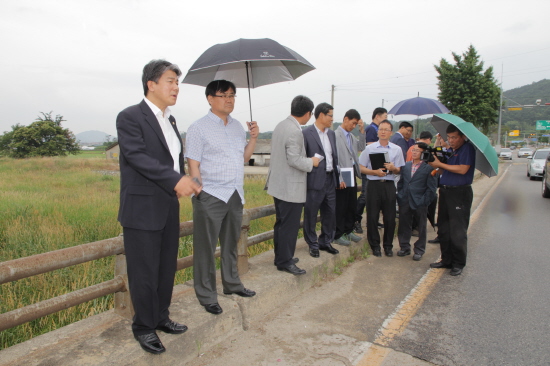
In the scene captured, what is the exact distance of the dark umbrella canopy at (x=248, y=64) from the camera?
3.36m

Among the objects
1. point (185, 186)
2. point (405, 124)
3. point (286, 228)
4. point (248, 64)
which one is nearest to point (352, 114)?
Answer: point (405, 124)

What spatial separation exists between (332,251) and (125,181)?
3213 millimetres

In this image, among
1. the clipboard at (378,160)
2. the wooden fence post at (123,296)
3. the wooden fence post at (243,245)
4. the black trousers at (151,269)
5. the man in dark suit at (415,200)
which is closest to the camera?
the black trousers at (151,269)

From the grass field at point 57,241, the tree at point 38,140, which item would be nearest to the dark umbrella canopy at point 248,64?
the grass field at point 57,241

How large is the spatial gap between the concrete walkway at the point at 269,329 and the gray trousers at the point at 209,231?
195 millimetres

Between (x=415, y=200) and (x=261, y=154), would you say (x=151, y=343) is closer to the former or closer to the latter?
(x=415, y=200)

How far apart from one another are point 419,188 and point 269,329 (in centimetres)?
339

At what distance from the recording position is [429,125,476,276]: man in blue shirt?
492 centimetres

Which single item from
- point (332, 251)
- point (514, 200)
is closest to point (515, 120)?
point (514, 200)

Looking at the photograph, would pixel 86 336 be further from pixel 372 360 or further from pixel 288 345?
pixel 372 360

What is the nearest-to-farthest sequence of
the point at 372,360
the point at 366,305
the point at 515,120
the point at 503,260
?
the point at 372,360 → the point at 366,305 → the point at 503,260 → the point at 515,120

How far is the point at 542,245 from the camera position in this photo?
6.65 m

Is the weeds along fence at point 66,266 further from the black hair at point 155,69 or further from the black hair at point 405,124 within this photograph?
the black hair at point 405,124

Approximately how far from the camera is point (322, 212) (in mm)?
4969
